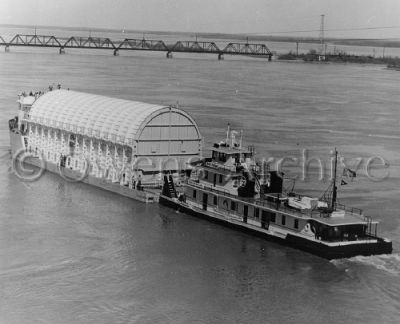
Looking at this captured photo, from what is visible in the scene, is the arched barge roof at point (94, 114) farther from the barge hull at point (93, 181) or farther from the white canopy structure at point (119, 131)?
the barge hull at point (93, 181)

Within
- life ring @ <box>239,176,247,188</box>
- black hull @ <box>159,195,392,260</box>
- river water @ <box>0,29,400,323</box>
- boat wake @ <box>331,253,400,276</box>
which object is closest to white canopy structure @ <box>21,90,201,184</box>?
river water @ <box>0,29,400,323</box>

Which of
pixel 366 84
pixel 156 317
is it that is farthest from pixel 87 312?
pixel 366 84

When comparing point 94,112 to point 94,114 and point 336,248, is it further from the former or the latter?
point 336,248

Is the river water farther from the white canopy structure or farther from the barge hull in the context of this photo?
the white canopy structure

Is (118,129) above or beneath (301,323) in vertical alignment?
above

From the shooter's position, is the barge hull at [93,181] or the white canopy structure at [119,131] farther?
the white canopy structure at [119,131]

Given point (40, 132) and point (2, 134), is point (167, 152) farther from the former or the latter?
point (2, 134)

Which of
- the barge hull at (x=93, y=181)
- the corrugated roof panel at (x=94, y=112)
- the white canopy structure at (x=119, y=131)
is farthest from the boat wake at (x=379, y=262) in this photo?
the corrugated roof panel at (x=94, y=112)
